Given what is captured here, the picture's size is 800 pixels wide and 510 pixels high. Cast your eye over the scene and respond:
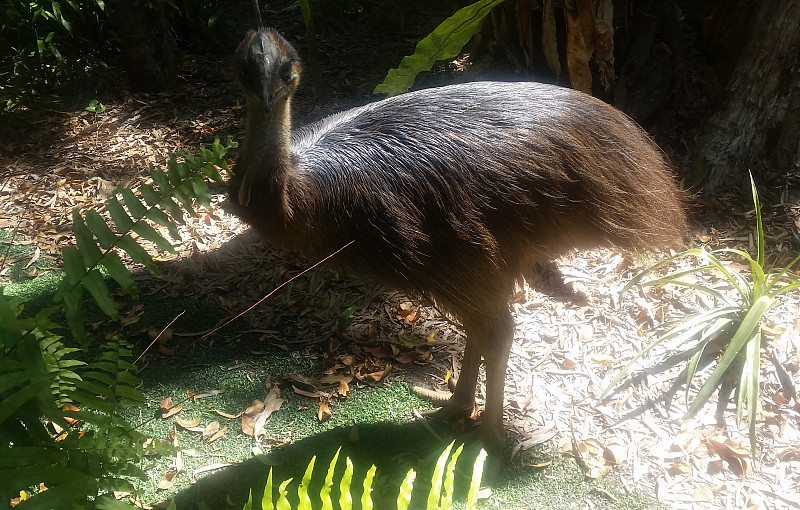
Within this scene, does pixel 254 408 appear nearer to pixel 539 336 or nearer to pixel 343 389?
pixel 343 389

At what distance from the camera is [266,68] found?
83.0 inches

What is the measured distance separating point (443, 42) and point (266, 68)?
0.66 metres

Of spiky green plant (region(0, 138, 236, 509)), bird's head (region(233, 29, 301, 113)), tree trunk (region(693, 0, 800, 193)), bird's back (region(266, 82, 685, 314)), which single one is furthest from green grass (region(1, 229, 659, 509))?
tree trunk (region(693, 0, 800, 193))

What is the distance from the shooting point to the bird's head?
2115 mm

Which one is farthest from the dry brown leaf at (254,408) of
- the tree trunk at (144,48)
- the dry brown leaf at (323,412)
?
the tree trunk at (144,48)

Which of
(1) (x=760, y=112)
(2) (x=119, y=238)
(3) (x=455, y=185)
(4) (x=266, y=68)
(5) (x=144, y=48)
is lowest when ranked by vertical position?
(1) (x=760, y=112)

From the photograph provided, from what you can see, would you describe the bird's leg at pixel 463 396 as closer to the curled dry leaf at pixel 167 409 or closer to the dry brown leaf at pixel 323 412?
the dry brown leaf at pixel 323 412

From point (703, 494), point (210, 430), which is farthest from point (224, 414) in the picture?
point (703, 494)

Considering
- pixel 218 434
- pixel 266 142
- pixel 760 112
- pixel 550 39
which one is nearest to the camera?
pixel 266 142

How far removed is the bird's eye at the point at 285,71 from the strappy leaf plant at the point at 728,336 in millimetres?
1786

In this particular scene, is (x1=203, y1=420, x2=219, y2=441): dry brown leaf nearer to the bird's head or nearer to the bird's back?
the bird's back

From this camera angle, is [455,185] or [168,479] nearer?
[455,185]

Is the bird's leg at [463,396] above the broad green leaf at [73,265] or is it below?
below

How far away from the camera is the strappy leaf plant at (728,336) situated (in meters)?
2.55
